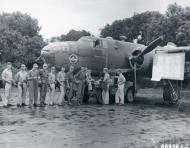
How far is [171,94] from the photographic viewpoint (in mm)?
18812

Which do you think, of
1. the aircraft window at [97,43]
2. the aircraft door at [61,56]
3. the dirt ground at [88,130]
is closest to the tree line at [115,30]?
the aircraft window at [97,43]

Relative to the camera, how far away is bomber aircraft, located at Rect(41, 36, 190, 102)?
17.8 metres

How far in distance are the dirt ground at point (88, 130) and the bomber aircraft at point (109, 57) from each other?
512 cm

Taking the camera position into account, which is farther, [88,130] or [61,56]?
[61,56]

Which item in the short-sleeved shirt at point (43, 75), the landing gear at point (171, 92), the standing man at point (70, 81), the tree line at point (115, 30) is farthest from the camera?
the tree line at point (115, 30)

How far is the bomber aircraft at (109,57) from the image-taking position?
58.5 feet

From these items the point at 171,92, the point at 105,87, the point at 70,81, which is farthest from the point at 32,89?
the point at 171,92

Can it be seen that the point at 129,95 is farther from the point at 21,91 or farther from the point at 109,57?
the point at 21,91

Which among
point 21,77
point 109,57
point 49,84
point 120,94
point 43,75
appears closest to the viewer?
point 21,77

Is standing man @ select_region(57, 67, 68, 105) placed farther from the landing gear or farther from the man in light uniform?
the landing gear

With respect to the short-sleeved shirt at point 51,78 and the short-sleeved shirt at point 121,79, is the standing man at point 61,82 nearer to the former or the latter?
the short-sleeved shirt at point 51,78

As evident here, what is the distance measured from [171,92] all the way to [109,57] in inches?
155

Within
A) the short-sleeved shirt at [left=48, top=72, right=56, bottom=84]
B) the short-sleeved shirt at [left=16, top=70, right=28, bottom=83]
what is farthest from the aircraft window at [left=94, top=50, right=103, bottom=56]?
the short-sleeved shirt at [left=16, top=70, right=28, bottom=83]

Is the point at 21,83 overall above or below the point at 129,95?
above
